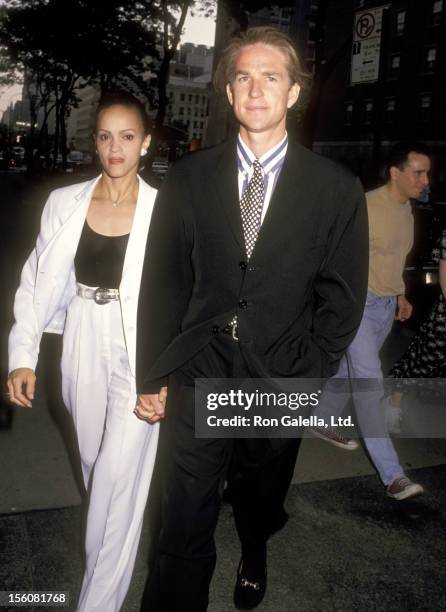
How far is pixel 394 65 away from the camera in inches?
1828

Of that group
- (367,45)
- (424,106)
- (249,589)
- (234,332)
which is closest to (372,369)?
(249,589)

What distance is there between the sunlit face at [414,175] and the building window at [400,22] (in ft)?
154

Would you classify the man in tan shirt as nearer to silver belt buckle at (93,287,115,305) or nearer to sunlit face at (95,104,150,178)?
sunlit face at (95,104,150,178)

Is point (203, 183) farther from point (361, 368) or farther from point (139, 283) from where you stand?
point (361, 368)

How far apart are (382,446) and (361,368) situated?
0.53m

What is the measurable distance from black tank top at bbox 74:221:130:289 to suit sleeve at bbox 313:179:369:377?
0.85m

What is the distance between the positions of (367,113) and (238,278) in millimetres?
49243

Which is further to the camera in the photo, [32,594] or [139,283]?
[32,594]

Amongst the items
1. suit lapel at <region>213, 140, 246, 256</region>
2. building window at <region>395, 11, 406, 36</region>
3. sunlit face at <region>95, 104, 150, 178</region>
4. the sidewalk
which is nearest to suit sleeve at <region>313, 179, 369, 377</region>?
suit lapel at <region>213, 140, 246, 256</region>

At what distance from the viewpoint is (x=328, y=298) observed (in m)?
2.54

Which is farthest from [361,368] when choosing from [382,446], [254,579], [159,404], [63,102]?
[63,102]

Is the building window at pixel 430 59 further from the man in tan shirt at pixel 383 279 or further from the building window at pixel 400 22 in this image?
the man in tan shirt at pixel 383 279

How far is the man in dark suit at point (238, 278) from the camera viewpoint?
7.97ft

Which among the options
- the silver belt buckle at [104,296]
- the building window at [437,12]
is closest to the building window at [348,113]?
the building window at [437,12]
